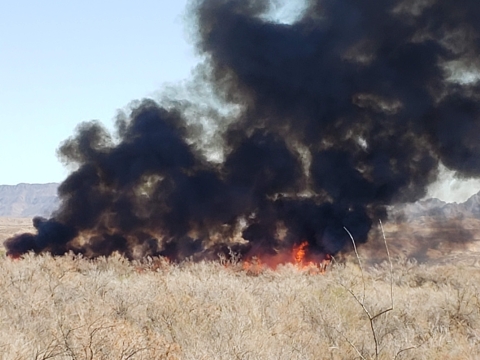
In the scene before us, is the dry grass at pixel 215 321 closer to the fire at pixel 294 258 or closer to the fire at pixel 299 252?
the fire at pixel 294 258

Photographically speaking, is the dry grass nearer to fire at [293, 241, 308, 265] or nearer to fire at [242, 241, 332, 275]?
fire at [242, 241, 332, 275]

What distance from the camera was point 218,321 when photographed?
13492 mm

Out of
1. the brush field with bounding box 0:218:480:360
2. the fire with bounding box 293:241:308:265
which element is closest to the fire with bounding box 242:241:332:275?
the fire with bounding box 293:241:308:265

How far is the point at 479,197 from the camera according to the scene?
457ft

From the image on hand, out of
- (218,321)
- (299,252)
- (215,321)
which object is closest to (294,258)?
(299,252)

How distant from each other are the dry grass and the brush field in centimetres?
3

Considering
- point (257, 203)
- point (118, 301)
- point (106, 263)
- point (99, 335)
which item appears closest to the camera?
point (99, 335)

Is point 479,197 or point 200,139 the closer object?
point 200,139

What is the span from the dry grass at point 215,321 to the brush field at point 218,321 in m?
0.03

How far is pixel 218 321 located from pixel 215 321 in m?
0.16

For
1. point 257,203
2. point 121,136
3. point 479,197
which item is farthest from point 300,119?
point 479,197

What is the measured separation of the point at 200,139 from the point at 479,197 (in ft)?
345

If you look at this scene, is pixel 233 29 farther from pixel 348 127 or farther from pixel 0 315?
pixel 0 315

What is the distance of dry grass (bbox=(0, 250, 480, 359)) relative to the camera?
35.2 feet
